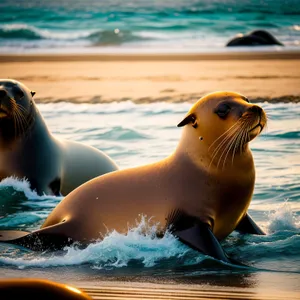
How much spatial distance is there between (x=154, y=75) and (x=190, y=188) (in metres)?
17.1

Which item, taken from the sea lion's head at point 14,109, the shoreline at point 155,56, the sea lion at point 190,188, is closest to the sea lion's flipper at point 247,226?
the sea lion at point 190,188

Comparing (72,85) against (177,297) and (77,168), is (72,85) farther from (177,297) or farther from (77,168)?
(177,297)

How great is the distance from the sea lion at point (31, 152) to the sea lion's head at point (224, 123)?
331 centimetres

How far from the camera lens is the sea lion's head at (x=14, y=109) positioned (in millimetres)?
10148

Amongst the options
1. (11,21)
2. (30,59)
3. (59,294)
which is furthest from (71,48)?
(59,294)

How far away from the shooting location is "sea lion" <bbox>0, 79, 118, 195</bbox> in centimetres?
1036

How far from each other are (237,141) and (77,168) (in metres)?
3.97

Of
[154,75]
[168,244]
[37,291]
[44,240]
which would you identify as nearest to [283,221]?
[168,244]

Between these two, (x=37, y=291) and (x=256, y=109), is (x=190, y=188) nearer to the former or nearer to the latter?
(x=256, y=109)

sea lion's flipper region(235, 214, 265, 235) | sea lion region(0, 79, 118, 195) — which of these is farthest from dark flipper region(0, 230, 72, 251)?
sea lion region(0, 79, 118, 195)

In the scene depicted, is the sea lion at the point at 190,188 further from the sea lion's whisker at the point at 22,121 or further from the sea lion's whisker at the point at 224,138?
the sea lion's whisker at the point at 22,121

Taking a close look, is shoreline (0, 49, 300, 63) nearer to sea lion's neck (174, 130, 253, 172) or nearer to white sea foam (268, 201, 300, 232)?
white sea foam (268, 201, 300, 232)

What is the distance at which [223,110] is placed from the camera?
7.28 m

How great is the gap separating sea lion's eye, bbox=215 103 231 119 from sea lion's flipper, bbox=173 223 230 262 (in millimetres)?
868
